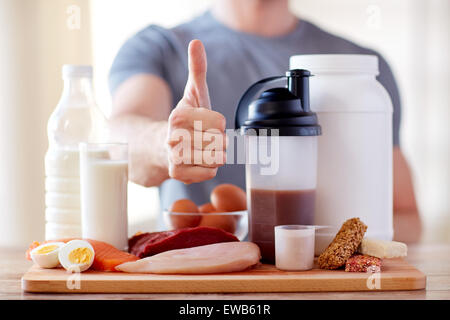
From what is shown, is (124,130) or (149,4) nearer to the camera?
(124,130)

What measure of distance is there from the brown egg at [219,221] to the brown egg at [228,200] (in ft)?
0.14

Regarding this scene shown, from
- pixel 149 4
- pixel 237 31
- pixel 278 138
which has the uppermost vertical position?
pixel 149 4

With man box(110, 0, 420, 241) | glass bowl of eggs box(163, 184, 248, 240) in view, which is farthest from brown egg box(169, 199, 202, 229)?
man box(110, 0, 420, 241)

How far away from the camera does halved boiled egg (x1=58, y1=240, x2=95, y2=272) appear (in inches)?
34.1

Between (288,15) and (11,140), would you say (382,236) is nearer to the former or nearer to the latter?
(288,15)

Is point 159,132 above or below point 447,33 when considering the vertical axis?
below

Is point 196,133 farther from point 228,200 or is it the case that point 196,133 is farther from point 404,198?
point 404,198

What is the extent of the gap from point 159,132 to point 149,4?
1.49 meters

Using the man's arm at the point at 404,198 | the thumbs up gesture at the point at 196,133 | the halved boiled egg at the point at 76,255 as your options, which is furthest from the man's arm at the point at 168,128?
the man's arm at the point at 404,198

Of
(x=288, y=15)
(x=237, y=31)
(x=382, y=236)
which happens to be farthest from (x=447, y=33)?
(x=382, y=236)

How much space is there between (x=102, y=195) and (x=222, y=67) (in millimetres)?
1184
